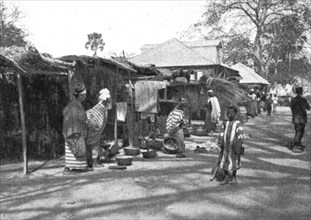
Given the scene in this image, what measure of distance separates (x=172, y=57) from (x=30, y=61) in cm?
1966

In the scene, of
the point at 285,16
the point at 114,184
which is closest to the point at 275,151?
the point at 114,184

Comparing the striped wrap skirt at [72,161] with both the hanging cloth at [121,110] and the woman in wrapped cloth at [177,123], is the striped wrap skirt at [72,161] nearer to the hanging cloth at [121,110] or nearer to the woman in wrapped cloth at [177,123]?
the hanging cloth at [121,110]

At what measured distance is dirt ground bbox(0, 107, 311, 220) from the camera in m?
5.11

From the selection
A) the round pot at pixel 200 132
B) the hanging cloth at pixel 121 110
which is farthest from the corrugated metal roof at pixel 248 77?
the hanging cloth at pixel 121 110

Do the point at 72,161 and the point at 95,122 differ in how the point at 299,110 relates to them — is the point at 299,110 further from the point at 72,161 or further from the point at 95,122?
the point at 72,161

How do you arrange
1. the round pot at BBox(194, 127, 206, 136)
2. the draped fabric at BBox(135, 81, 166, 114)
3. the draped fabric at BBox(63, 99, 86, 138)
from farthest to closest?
the round pot at BBox(194, 127, 206, 136), the draped fabric at BBox(135, 81, 166, 114), the draped fabric at BBox(63, 99, 86, 138)

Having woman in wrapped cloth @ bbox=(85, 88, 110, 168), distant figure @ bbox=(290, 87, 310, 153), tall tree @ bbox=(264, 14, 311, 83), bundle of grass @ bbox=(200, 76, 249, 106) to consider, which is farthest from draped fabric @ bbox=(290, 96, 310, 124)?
tall tree @ bbox=(264, 14, 311, 83)

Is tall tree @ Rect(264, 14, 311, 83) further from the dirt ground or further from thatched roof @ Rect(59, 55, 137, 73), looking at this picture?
thatched roof @ Rect(59, 55, 137, 73)

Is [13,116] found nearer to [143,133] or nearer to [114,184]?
[143,133]

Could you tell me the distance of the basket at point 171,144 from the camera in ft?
33.2

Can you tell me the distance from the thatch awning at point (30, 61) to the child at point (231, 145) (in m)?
4.35

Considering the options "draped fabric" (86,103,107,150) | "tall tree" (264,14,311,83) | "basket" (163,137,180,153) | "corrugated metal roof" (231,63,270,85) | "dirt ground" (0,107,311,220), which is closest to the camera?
"dirt ground" (0,107,311,220)

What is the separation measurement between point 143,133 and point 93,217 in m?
7.86

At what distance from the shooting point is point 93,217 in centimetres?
489
